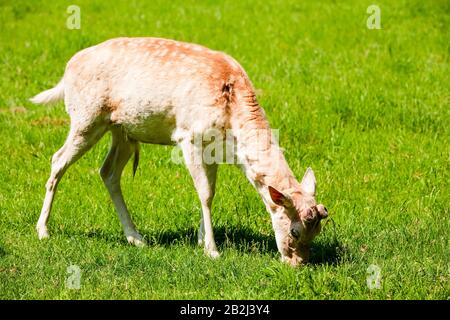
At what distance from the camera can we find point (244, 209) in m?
9.66

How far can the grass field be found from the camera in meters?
7.62

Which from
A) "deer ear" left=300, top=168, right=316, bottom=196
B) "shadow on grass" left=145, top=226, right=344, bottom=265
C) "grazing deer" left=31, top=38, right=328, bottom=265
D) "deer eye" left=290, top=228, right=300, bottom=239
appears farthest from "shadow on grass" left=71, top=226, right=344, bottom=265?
"deer ear" left=300, top=168, right=316, bottom=196

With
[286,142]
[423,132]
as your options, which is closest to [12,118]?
[286,142]

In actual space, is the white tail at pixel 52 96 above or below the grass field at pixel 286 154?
above

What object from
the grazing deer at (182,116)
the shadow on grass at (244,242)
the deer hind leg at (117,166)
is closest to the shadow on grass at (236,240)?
the shadow on grass at (244,242)

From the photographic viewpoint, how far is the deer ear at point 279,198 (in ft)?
24.8

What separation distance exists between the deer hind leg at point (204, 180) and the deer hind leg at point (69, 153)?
39.7 inches

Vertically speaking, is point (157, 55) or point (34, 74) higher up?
point (157, 55)

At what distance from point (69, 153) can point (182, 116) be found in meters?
1.35

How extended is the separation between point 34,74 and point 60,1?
4.14m

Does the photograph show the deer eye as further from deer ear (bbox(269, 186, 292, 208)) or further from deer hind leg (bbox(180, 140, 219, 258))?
deer hind leg (bbox(180, 140, 219, 258))

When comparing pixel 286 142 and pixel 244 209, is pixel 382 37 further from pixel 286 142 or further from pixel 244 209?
pixel 244 209

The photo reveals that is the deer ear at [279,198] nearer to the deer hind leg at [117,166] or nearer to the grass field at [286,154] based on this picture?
the grass field at [286,154]

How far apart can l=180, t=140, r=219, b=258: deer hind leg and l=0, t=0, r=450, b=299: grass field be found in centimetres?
17
